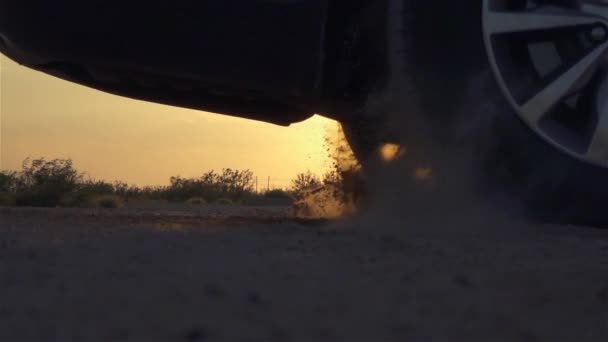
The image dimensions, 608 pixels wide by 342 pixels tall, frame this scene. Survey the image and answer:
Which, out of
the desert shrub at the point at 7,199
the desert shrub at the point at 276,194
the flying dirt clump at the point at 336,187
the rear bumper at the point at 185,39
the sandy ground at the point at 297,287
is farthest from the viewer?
the desert shrub at the point at 276,194

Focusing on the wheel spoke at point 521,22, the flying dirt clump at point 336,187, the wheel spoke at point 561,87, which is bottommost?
the flying dirt clump at point 336,187

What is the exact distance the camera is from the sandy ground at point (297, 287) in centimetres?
167

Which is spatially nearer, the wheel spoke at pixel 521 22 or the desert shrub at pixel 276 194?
the wheel spoke at pixel 521 22

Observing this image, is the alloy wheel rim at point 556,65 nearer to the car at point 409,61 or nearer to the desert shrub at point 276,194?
the car at point 409,61

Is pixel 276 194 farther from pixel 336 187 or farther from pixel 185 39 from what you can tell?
pixel 185 39

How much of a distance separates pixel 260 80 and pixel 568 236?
4.84 feet

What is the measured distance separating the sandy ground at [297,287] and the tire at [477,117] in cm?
45

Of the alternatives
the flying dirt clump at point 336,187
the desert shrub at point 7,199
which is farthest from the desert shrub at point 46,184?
the flying dirt clump at point 336,187

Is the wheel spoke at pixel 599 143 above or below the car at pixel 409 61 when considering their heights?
below

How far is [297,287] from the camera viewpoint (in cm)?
202

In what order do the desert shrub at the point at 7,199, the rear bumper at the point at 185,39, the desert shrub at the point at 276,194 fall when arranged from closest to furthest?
the rear bumper at the point at 185,39, the desert shrub at the point at 7,199, the desert shrub at the point at 276,194

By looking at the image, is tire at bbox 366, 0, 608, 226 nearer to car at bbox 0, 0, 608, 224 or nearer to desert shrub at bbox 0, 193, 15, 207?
car at bbox 0, 0, 608, 224

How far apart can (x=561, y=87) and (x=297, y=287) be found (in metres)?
2.05

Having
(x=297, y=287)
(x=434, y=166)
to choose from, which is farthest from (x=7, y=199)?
(x=297, y=287)
